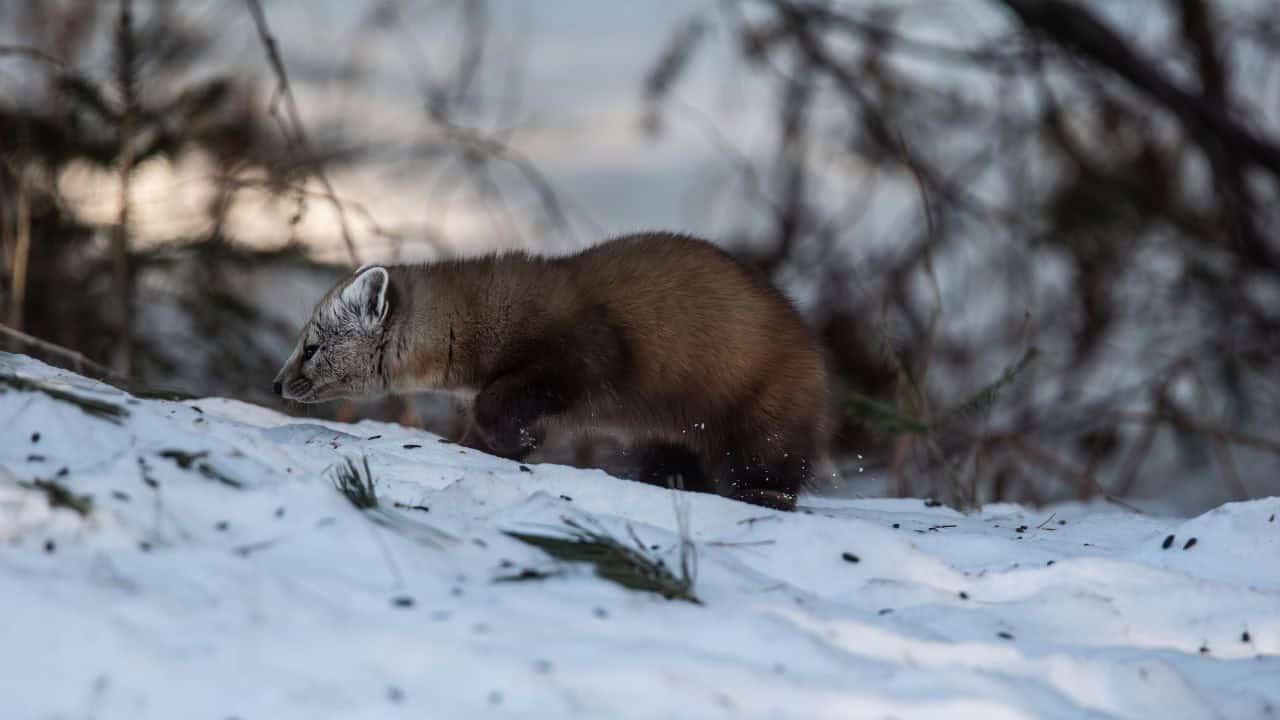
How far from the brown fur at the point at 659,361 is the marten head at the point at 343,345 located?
509 mm

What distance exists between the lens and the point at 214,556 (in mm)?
3379

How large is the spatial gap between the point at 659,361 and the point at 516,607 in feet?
8.70

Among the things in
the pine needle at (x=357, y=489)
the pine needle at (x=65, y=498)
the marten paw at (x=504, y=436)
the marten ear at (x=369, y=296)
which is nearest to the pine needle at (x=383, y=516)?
the pine needle at (x=357, y=489)

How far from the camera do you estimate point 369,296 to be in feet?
21.0

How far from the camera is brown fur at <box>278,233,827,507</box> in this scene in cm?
579

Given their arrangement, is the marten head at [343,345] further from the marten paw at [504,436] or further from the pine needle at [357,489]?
the pine needle at [357,489]

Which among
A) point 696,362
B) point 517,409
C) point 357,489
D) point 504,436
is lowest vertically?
point 504,436

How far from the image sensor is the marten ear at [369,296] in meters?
6.31

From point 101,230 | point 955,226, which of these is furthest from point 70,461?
point 955,226

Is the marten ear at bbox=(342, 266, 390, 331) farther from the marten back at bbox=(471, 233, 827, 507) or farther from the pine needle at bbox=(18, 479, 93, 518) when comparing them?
the pine needle at bbox=(18, 479, 93, 518)

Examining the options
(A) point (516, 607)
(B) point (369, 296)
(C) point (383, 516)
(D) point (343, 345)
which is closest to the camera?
(A) point (516, 607)

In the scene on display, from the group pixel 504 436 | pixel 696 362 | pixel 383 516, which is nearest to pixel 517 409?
pixel 504 436

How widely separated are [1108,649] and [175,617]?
248 cm

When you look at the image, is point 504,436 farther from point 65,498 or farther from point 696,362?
point 65,498
